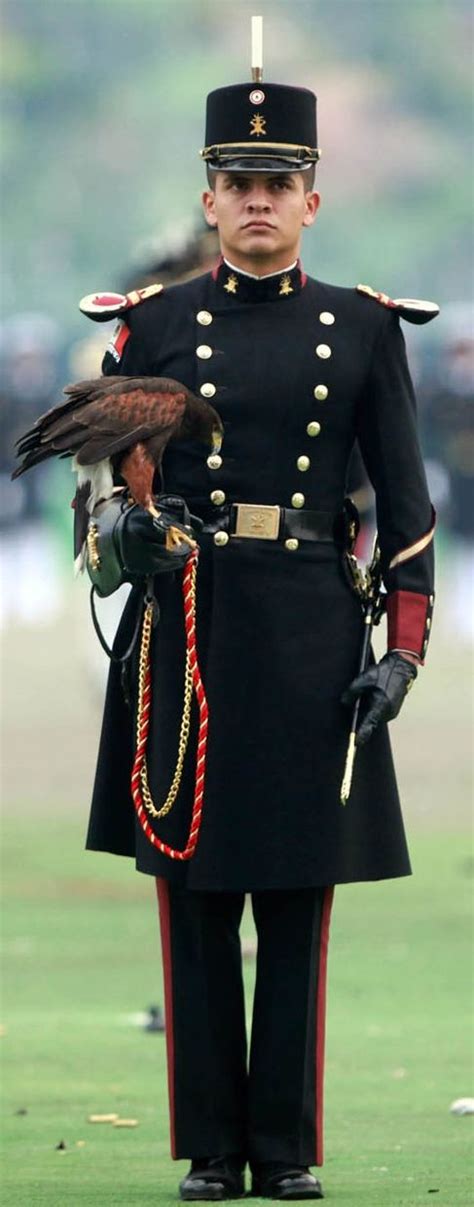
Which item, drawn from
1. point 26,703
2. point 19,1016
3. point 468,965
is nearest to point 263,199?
point 19,1016

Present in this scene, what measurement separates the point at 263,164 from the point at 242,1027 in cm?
138

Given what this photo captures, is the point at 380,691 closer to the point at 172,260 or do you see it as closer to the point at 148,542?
the point at 148,542

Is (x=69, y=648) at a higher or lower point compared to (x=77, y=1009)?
higher

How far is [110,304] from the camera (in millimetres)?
4738

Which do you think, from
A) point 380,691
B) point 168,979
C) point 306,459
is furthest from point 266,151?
point 168,979

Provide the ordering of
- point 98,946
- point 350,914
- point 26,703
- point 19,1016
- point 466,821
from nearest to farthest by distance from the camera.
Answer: point 19,1016 < point 98,946 < point 350,914 < point 466,821 < point 26,703

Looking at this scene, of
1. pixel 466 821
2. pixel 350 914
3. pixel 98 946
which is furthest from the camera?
pixel 466 821

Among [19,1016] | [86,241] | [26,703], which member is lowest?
[19,1016]

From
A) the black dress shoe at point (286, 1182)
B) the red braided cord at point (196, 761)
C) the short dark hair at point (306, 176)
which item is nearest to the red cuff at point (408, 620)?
the red braided cord at point (196, 761)

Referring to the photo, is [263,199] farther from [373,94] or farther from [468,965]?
[373,94]

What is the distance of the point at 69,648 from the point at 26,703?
45cm

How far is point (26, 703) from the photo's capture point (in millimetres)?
14008

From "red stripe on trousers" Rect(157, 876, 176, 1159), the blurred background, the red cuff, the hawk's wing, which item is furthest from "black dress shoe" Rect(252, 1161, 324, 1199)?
the blurred background

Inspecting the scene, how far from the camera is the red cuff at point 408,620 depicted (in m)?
4.66
